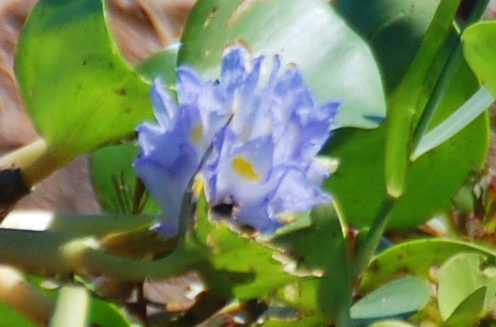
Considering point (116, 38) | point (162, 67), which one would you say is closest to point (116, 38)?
point (116, 38)

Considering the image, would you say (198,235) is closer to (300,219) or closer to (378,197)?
(300,219)

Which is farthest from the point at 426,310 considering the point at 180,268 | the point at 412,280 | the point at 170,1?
the point at 170,1

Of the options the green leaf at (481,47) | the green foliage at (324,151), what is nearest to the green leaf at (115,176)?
the green foliage at (324,151)

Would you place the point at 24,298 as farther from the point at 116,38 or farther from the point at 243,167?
the point at 116,38

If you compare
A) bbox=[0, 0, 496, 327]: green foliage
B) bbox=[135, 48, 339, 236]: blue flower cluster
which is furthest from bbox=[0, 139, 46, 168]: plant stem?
bbox=[135, 48, 339, 236]: blue flower cluster

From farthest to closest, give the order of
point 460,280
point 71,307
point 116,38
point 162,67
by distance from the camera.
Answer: point 116,38
point 162,67
point 460,280
point 71,307

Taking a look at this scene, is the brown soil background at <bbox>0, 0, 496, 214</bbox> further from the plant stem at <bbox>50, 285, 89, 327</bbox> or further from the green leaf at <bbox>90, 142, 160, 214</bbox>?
the plant stem at <bbox>50, 285, 89, 327</bbox>

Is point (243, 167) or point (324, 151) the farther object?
point (324, 151)
